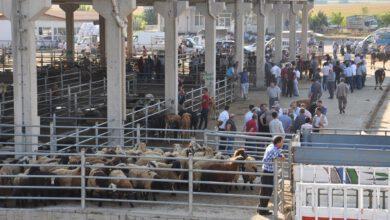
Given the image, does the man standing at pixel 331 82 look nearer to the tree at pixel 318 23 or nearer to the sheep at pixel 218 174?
the sheep at pixel 218 174

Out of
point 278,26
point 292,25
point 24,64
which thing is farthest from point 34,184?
point 292,25

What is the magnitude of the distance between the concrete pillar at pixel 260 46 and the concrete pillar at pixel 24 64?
1869 centimetres

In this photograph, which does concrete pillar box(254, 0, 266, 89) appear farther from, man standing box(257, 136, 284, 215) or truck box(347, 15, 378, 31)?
truck box(347, 15, 378, 31)

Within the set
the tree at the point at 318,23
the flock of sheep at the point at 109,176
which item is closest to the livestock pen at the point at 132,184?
the flock of sheep at the point at 109,176

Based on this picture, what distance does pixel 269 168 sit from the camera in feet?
38.8

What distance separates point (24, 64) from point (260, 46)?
756 inches

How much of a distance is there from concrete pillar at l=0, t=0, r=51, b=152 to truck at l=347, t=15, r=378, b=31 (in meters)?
90.1

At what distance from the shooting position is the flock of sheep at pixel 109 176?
12086 mm

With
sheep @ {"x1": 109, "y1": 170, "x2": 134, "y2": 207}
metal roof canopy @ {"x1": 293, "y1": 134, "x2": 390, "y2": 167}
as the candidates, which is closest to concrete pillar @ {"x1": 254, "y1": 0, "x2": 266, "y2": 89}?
metal roof canopy @ {"x1": 293, "y1": 134, "x2": 390, "y2": 167}

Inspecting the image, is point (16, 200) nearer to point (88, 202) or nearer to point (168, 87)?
point (88, 202)

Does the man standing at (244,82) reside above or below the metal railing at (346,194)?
above

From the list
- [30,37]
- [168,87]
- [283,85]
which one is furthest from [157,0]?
[283,85]

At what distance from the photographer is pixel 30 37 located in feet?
49.5

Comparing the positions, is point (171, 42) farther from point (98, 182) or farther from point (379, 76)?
point (379, 76)
